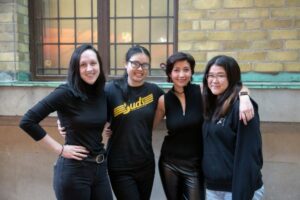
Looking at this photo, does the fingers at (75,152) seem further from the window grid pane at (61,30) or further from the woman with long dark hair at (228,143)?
the window grid pane at (61,30)

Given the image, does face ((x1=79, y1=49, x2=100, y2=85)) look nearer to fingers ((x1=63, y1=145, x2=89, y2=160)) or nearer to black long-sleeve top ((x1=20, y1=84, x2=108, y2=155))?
black long-sleeve top ((x1=20, y1=84, x2=108, y2=155))

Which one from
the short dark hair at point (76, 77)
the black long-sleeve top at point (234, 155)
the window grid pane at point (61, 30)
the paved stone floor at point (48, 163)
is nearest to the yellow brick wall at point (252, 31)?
the paved stone floor at point (48, 163)

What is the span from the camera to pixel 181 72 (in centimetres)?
282

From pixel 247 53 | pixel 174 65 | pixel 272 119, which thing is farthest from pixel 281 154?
pixel 174 65

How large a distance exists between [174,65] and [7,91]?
2.06m

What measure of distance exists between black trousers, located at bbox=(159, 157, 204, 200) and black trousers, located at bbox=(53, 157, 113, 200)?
0.55 metres

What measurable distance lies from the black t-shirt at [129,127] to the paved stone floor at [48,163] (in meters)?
1.14

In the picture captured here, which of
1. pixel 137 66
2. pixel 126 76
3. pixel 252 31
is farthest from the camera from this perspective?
pixel 252 31

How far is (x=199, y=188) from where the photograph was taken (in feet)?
9.54

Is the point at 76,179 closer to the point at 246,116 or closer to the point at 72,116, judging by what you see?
the point at 72,116

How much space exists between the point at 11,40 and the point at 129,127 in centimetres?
218

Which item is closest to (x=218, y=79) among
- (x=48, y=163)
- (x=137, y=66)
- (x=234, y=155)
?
(x=234, y=155)

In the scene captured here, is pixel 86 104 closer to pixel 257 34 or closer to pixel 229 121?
pixel 229 121

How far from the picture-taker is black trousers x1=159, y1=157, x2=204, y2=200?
2.89 metres
